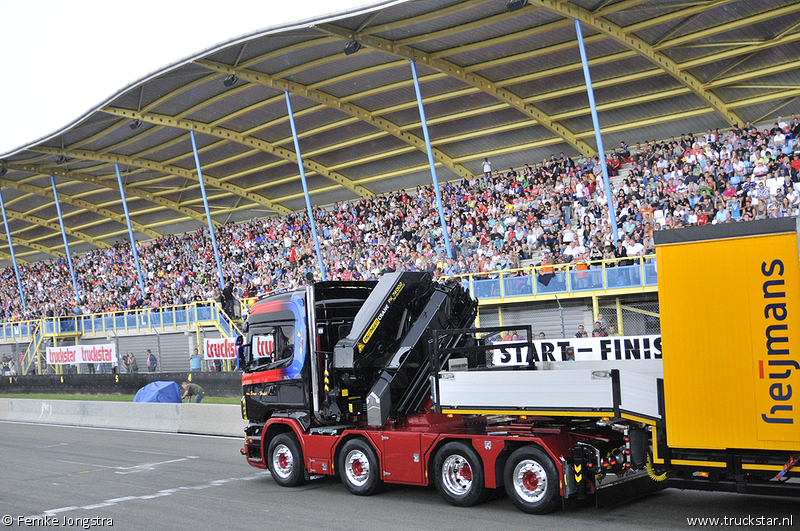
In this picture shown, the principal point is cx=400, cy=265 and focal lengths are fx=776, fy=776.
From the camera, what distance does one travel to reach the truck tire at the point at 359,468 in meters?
10.8

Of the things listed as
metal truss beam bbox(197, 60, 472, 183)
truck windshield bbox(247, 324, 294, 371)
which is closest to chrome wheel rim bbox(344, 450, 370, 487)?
truck windshield bbox(247, 324, 294, 371)

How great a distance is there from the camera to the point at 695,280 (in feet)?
26.3

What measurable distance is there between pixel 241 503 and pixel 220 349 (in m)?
15.5

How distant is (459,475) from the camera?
32.7ft

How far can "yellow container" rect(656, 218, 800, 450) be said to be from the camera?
296 inches

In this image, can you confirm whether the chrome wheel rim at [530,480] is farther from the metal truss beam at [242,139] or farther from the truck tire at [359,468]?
the metal truss beam at [242,139]

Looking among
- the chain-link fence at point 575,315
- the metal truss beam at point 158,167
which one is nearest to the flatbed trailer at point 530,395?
the chain-link fence at point 575,315

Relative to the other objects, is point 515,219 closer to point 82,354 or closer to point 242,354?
point 242,354

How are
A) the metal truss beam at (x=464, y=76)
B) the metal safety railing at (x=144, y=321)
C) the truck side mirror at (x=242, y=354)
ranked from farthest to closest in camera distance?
the metal safety railing at (x=144, y=321), the metal truss beam at (x=464, y=76), the truck side mirror at (x=242, y=354)

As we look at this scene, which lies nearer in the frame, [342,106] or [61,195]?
[342,106]

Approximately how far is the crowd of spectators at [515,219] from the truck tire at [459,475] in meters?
4.47

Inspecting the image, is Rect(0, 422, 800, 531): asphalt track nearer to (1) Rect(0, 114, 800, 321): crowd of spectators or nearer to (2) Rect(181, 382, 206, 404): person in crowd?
(1) Rect(0, 114, 800, 321): crowd of spectators

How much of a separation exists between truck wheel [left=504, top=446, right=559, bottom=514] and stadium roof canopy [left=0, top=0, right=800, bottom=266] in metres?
15.5

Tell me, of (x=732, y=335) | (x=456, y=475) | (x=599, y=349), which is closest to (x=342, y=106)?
(x=599, y=349)
